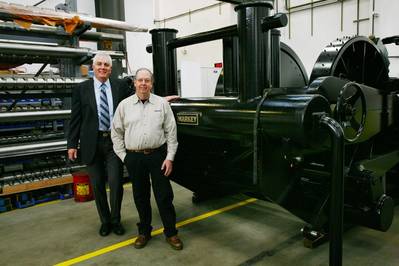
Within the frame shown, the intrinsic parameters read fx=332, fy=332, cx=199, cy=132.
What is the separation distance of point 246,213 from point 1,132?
4.39m

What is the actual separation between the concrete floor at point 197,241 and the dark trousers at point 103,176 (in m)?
0.21

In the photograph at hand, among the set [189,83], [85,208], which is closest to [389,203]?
[85,208]

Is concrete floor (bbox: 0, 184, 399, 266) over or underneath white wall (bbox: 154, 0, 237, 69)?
underneath

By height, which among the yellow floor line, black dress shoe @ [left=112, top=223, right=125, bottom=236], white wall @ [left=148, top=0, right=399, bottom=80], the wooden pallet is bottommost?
the yellow floor line

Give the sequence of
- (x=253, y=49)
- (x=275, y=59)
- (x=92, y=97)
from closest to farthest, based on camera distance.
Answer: (x=253, y=49), (x=275, y=59), (x=92, y=97)

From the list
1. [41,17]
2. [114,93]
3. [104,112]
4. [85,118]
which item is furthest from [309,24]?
[85,118]

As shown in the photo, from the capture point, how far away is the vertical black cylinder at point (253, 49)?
77.7 inches

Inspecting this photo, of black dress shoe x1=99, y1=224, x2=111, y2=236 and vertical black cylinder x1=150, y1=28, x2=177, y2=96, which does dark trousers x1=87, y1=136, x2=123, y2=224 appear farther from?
vertical black cylinder x1=150, y1=28, x2=177, y2=96

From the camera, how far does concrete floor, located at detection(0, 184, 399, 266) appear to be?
7.66 ft

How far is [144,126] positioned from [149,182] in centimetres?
47

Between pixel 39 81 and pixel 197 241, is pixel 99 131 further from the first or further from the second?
pixel 39 81

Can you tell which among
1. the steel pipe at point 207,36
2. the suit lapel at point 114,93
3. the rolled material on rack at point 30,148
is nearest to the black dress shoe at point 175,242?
the suit lapel at point 114,93

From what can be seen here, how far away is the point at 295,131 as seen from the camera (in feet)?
5.52

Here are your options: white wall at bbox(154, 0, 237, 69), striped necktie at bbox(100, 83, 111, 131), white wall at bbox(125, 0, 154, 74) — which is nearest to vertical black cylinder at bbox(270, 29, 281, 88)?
striped necktie at bbox(100, 83, 111, 131)
